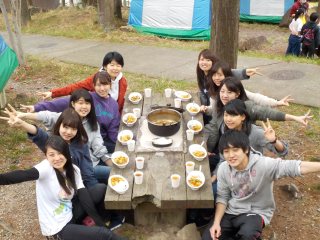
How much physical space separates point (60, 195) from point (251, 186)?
1806 millimetres

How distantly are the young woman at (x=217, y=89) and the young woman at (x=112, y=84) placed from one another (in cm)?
125

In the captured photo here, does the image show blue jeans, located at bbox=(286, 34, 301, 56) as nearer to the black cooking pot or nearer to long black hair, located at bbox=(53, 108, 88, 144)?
the black cooking pot

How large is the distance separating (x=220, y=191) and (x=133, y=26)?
1077 cm

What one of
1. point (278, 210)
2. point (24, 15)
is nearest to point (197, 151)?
point (278, 210)

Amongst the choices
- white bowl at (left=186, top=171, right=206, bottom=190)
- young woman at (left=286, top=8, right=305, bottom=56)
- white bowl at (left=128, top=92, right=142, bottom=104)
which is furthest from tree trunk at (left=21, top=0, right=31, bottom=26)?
white bowl at (left=186, top=171, right=206, bottom=190)

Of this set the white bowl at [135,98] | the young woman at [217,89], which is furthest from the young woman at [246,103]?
the white bowl at [135,98]

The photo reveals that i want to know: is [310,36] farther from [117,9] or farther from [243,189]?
[243,189]

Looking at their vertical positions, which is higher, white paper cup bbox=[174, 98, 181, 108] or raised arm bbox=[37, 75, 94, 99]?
raised arm bbox=[37, 75, 94, 99]

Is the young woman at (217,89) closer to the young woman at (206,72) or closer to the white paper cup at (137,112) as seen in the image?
the young woman at (206,72)

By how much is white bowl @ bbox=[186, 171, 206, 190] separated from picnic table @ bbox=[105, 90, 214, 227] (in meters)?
0.05

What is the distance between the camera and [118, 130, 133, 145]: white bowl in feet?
13.9

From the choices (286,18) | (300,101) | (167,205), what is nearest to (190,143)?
(167,205)

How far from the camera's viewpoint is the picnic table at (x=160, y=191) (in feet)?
11.2

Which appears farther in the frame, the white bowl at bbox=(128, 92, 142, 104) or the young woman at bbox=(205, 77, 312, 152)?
the white bowl at bbox=(128, 92, 142, 104)
